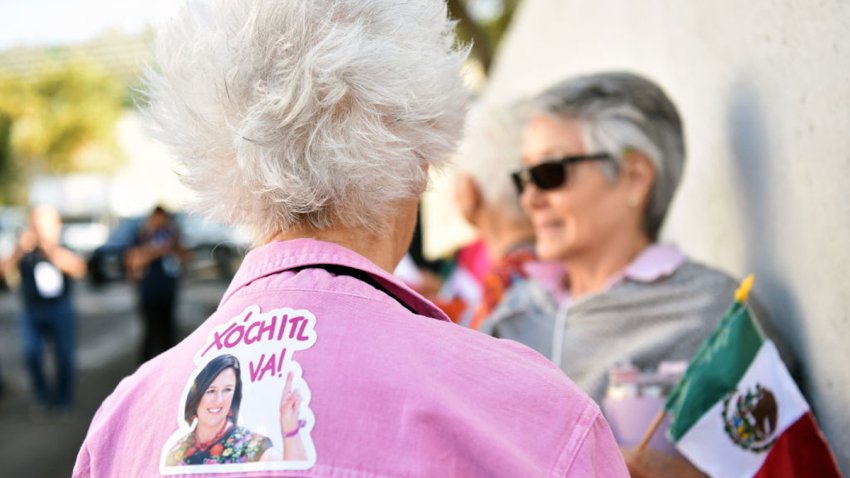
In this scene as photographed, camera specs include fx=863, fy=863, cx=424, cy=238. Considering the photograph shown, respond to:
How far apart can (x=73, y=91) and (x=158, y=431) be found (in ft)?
118

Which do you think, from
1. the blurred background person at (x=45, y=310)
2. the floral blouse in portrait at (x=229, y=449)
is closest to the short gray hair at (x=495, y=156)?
the floral blouse in portrait at (x=229, y=449)

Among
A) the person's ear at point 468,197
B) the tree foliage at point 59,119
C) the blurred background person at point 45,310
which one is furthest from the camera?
the tree foliage at point 59,119

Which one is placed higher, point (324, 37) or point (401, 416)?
point (324, 37)

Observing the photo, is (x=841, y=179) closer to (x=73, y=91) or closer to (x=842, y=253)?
(x=842, y=253)

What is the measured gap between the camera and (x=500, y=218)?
12.1 ft

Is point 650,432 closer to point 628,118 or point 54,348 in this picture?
point 628,118

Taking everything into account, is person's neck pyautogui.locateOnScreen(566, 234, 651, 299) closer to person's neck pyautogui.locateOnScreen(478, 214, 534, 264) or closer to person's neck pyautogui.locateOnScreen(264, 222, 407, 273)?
person's neck pyautogui.locateOnScreen(478, 214, 534, 264)

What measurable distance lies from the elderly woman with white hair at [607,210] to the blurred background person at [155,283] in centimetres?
654

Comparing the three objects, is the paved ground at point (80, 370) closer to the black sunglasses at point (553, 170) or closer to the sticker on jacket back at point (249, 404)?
the black sunglasses at point (553, 170)

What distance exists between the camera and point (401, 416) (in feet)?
3.46

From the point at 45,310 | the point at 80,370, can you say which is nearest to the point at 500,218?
the point at 45,310

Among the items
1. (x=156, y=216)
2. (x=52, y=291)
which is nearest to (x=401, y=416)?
(x=52, y=291)

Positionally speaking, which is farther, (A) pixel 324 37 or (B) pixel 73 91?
(B) pixel 73 91

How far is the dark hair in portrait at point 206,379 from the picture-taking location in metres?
1.13
